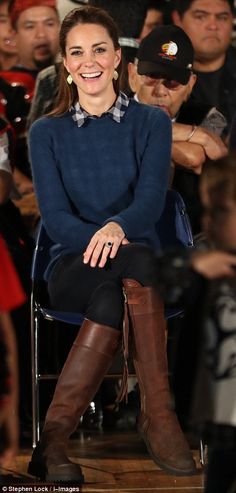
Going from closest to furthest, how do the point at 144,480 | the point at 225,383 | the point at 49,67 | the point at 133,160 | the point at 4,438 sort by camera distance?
the point at 225,383 → the point at 4,438 → the point at 144,480 → the point at 133,160 → the point at 49,67

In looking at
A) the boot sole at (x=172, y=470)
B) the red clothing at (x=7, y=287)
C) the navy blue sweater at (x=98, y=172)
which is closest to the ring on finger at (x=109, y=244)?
the navy blue sweater at (x=98, y=172)

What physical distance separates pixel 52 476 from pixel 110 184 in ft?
3.03

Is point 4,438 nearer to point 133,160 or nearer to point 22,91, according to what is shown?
point 133,160

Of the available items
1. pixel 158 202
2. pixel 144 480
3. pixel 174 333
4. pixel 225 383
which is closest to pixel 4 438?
pixel 225 383

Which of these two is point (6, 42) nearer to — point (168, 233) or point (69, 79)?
point (69, 79)

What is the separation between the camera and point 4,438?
8.36 feet

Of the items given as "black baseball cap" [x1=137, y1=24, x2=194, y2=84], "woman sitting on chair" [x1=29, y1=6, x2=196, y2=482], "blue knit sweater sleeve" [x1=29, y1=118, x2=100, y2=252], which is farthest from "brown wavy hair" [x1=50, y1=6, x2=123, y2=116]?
"black baseball cap" [x1=137, y1=24, x2=194, y2=84]

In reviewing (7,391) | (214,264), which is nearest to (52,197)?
(7,391)

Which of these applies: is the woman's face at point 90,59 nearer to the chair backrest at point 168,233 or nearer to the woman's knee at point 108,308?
the chair backrest at point 168,233

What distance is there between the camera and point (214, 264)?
238 centimetres

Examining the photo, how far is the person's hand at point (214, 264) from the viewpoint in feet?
7.77

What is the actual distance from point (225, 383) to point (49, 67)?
2.43 metres

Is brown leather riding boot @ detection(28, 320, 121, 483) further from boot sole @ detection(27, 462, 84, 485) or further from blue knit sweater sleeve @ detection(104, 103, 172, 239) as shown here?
blue knit sweater sleeve @ detection(104, 103, 172, 239)

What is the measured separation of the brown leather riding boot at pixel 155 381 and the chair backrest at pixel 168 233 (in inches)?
14.9
